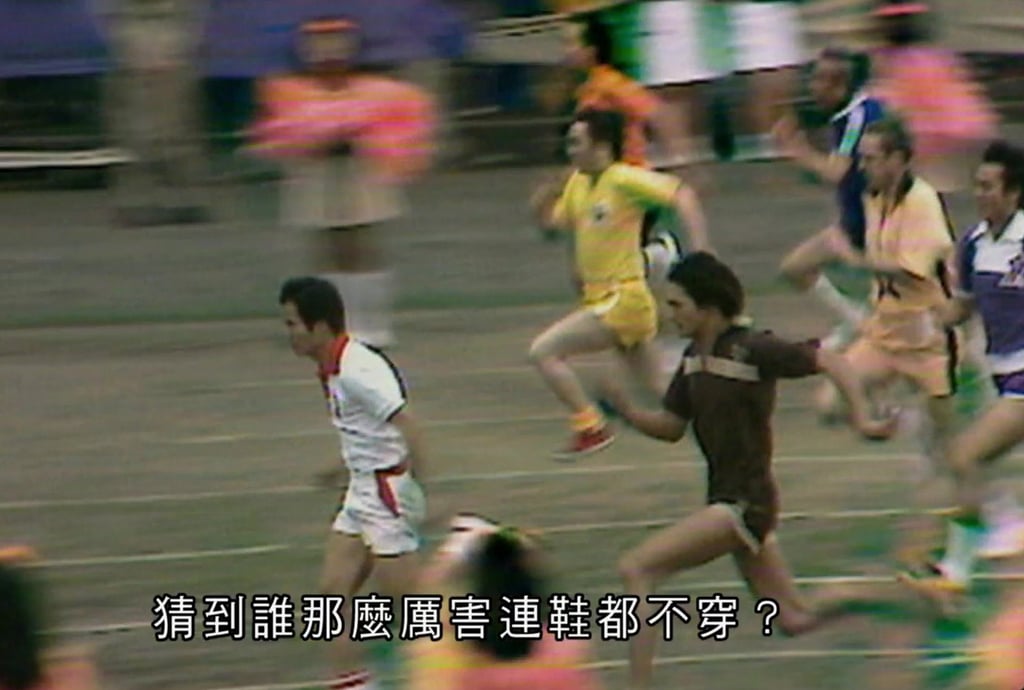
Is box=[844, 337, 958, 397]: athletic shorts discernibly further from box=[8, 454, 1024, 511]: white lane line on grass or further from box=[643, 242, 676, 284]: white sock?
box=[643, 242, 676, 284]: white sock

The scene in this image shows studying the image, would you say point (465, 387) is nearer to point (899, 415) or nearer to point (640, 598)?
point (899, 415)

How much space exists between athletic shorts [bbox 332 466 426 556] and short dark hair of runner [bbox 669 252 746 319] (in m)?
0.97

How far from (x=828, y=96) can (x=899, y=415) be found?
249 centimetres

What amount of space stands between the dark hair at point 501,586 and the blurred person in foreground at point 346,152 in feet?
21.8

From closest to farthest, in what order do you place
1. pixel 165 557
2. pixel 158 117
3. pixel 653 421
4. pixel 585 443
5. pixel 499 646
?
pixel 499 646 → pixel 653 421 → pixel 165 557 → pixel 585 443 → pixel 158 117

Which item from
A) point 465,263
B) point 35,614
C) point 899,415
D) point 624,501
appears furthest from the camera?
point 465,263

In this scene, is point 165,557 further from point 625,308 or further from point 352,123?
point 352,123

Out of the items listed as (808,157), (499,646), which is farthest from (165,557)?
(499,646)

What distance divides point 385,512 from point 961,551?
2034mm

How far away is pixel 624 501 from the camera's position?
1026cm

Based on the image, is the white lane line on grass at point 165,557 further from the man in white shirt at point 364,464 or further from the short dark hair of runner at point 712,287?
the short dark hair of runner at point 712,287

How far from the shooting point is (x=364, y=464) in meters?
7.91

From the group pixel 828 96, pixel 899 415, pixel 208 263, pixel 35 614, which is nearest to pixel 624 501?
pixel 899 415

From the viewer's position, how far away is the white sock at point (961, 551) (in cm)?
873
